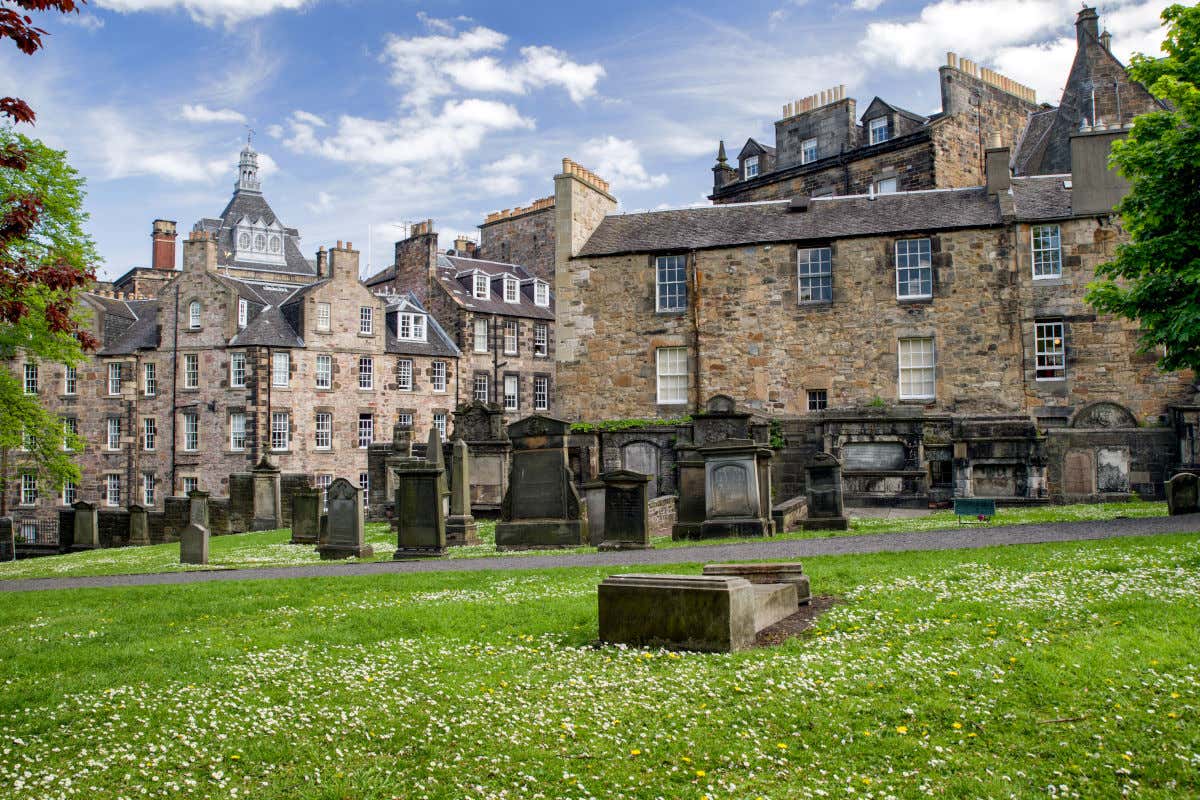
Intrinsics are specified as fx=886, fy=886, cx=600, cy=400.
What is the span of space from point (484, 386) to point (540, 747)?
47.6 metres

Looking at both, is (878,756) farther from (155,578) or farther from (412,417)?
(412,417)

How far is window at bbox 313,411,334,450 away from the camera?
1809 inches

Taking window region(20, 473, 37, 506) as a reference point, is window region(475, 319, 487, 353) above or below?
above

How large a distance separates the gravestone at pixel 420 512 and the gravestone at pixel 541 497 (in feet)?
4.60

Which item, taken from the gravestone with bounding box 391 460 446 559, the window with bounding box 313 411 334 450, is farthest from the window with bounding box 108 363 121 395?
the gravestone with bounding box 391 460 446 559

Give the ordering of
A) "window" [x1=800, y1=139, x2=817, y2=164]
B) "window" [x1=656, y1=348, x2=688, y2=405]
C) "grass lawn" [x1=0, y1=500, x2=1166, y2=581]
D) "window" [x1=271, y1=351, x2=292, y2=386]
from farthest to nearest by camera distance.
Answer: "window" [x1=800, y1=139, x2=817, y2=164], "window" [x1=271, y1=351, x2=292, y2=386], "window" [x1=656, y1=348, x2=688, y2=405], "grass lawn" [x1=0, y1=500, x2=1166, y2=581]

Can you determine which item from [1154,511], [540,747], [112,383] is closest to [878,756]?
[540,747]

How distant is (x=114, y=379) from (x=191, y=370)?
585cm

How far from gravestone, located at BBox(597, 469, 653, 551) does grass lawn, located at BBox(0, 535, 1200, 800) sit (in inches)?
287

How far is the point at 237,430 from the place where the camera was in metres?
44.6

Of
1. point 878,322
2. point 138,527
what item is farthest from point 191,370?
point 878,322

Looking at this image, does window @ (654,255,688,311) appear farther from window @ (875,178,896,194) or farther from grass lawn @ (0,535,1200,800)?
grass lawn @ (0,535,1200,800)

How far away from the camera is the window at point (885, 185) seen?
40.9 meters

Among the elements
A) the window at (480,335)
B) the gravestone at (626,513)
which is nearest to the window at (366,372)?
the window at (480,335)
